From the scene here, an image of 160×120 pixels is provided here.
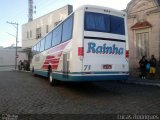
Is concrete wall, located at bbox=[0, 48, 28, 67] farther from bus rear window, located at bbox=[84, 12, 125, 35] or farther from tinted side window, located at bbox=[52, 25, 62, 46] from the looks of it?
bus rear window, located at bbox=[84, 12, 125, 35]

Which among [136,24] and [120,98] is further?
[136,24]

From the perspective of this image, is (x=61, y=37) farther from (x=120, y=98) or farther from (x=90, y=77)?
(x=120, y=98)

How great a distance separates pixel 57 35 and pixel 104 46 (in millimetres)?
3992

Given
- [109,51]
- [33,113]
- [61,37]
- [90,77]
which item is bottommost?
[33,113]

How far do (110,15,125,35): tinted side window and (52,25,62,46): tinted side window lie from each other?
3.13 metres

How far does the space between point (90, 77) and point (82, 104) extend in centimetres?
159

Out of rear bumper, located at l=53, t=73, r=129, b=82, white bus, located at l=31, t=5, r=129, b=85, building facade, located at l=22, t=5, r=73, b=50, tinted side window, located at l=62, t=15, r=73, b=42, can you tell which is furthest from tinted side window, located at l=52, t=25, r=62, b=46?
building facade, located at l=22, t=5, r=73, b=50

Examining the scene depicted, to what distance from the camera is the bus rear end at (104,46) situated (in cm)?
1015

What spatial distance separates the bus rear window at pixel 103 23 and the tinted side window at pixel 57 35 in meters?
2.92

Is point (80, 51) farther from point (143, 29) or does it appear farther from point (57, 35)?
point (143, 29)

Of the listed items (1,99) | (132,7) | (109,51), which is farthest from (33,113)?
(132,7)

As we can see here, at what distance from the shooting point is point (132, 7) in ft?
68.3

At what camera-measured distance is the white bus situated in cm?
1010

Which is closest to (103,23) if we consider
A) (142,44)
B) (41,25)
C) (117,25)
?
(117,25)
